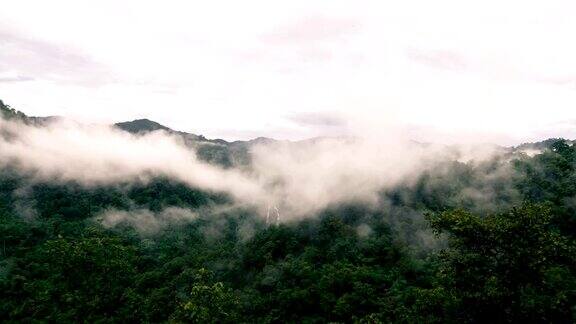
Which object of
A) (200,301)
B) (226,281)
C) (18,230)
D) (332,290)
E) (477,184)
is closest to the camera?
(200,301)

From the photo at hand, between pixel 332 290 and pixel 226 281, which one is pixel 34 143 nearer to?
pixel 226 281

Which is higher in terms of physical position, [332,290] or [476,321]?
[476,321]

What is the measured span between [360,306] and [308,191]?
9331cm

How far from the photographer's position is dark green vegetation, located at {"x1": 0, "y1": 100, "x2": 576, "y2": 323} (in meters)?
16.7

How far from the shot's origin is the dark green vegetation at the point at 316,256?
1669cm

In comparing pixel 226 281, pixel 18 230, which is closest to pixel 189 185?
pixel 18 230

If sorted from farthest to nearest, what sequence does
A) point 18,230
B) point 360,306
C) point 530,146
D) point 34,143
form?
point 530,146, point 34,143, point 18,230, point 360,306

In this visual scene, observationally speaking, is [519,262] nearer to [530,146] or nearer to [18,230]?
[18,230]

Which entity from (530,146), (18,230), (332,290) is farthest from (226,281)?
(530,146)

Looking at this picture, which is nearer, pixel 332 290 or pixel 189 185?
pixel 332 290

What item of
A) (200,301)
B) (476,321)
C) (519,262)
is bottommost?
(200,301)

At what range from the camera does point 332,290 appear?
192 feet

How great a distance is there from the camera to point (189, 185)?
173500 millimetres

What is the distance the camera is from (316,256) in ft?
246
